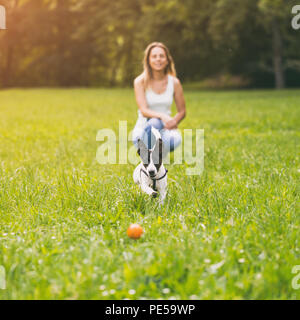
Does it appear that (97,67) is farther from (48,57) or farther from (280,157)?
(280,157)

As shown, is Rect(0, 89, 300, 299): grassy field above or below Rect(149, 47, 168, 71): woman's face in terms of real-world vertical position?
below

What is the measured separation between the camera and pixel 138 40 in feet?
104

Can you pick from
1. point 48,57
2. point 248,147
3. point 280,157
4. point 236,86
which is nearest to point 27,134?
point 248,147

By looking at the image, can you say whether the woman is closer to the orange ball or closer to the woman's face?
the woman's face

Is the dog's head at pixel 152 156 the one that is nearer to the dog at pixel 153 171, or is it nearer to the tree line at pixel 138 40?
the dog at pixel 153 171

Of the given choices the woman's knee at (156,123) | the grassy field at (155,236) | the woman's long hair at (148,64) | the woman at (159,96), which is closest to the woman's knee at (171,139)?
the woman at (159,96)

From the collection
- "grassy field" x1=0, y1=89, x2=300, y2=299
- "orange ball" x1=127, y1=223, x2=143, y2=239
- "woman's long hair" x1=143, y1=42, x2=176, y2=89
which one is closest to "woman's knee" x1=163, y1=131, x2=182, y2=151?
"grassy field" x1=0, y1=89, x2=300, y2=299

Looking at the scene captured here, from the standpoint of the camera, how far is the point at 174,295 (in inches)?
88.0

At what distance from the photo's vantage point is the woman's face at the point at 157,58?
4.77 m

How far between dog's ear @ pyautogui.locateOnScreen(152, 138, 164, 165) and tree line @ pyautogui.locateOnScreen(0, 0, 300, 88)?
1864 centimetres

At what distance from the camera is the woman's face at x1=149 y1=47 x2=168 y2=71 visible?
477 centimetres

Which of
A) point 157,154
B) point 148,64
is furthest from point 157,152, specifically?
Answer: point 148,64

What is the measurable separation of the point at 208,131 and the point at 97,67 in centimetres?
3933

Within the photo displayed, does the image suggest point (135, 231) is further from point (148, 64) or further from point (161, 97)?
point (148, 64)
